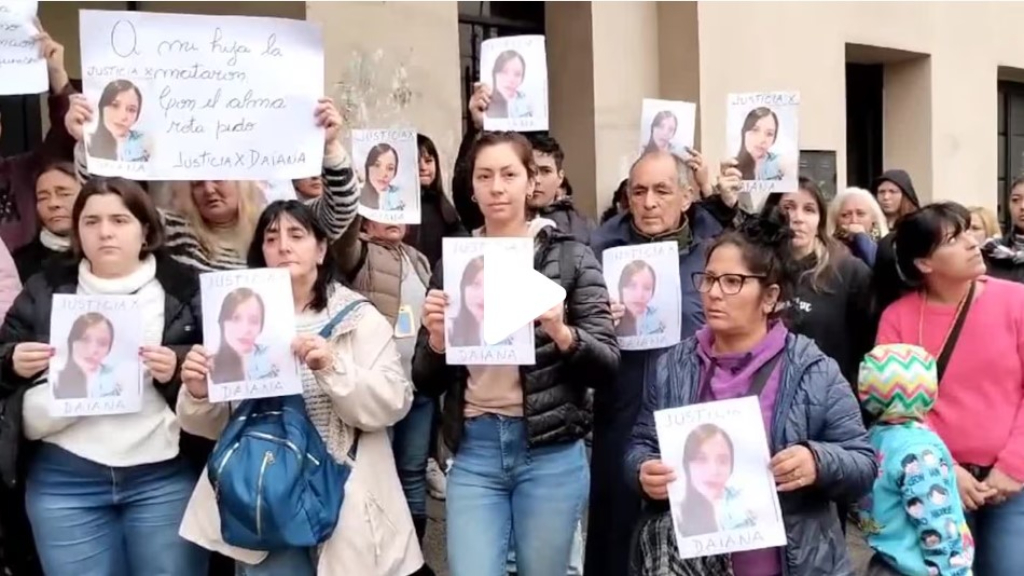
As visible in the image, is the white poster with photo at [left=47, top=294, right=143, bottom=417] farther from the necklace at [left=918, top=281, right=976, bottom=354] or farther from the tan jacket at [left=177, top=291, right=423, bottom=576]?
the necklace at [left=918, top=281, right=976, bottom=354]

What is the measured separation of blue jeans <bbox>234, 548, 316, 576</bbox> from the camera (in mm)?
3109

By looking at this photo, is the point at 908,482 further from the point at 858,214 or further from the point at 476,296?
the point at 858,214

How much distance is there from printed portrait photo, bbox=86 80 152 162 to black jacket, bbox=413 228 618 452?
1.06 m

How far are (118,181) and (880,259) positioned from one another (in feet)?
8.48

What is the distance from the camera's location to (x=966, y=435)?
3.40 m

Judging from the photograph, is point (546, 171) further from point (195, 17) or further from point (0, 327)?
point (0, 327)

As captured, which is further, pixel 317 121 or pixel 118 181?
pixel 317 121

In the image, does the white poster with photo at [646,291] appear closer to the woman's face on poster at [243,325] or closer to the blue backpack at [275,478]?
the blue backpack at [275,478]

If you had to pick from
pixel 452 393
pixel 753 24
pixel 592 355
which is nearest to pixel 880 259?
pixel 592 355

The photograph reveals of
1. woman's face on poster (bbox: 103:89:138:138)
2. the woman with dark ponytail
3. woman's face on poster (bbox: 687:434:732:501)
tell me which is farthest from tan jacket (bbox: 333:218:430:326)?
woman's face on poster (bbox: 687:434:732:501)

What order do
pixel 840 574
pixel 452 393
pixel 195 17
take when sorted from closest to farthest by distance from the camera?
pixel 840 574 → pixel 452 393 → pixel 195 17

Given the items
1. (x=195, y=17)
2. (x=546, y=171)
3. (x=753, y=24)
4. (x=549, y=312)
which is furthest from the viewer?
(x=753, y=24)

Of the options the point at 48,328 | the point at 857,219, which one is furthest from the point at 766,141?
the point at 48,328

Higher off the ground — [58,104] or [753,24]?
[753,24]
